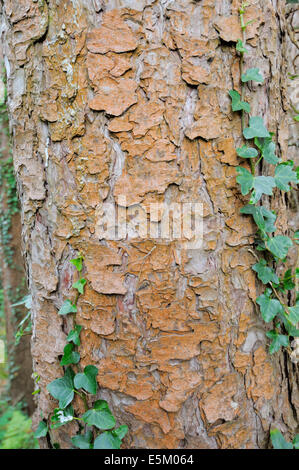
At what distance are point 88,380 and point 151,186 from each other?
1.84 ft

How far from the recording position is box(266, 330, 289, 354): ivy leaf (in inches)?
37.1

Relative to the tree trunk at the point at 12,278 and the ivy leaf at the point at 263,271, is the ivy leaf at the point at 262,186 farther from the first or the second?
the tree trunk at the point at 12,278

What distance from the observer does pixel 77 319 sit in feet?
2.98

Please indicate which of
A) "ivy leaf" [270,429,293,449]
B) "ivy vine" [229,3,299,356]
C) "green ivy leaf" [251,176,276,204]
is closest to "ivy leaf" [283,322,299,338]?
"ivy vine" [229,3,299,356]

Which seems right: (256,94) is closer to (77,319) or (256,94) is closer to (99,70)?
(99,70)

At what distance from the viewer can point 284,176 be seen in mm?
906

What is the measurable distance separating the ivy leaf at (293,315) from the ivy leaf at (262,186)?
Answer: 374mm

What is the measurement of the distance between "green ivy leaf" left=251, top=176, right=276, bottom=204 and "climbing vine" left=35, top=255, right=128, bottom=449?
50cm

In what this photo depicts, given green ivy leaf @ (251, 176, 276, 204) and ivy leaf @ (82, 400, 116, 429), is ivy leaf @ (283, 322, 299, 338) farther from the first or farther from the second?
ivy leaf @ (82, 400, 116, 429)

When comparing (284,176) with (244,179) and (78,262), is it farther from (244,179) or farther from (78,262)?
(78,262)

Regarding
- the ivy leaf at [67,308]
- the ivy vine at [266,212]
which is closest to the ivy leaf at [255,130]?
the ivy vine at [266,212]

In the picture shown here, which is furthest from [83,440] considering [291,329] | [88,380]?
[291,329]
